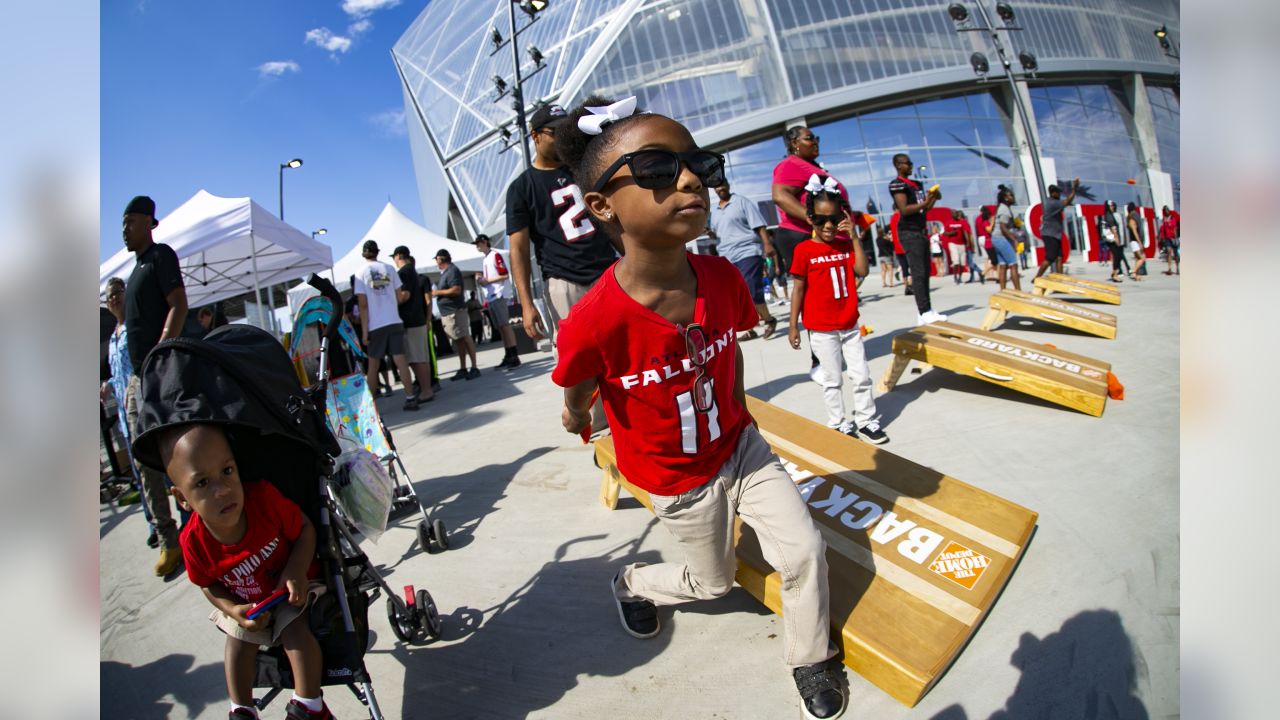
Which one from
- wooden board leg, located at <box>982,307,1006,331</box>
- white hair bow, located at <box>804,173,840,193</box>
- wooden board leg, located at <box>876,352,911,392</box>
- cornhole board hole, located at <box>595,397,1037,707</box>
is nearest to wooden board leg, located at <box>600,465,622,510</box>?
cornhole board hole, located at <box>595,397,1037,707</box>

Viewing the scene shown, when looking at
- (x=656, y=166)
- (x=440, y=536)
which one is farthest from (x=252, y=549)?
(x=656, y=166)

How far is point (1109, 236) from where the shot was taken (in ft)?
42.0

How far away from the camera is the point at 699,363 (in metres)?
2.14

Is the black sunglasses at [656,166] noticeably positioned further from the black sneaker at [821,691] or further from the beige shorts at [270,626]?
the beige shorts at [270,626]

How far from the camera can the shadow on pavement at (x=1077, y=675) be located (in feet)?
5.97

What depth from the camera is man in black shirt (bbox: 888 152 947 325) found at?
22.7 ft

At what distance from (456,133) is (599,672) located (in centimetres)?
4102

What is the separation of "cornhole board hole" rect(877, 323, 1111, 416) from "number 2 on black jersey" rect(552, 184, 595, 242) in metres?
2.66

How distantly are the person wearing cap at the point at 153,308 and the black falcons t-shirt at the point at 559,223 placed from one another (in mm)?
2198

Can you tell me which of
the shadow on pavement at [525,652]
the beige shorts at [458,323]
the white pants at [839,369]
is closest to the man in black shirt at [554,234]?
the white pants at [839,369]

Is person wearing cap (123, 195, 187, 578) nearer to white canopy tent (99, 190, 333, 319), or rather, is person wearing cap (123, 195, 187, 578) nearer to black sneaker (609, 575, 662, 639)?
white canopy tent (99, 190, 333, 319)

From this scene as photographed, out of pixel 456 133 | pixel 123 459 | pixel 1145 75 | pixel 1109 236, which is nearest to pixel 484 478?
pixel 123 459

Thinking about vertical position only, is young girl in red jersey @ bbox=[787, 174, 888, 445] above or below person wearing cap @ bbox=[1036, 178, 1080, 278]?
below
